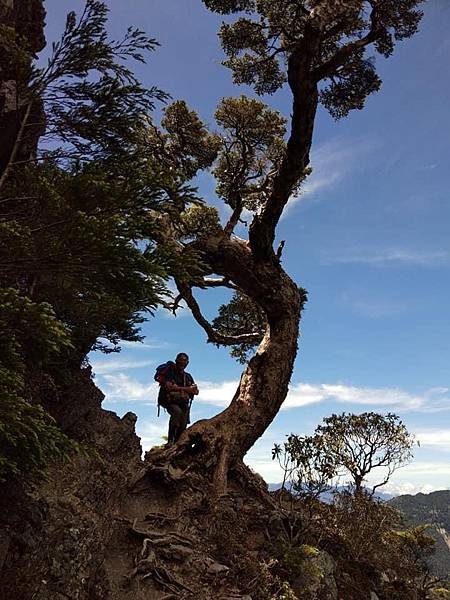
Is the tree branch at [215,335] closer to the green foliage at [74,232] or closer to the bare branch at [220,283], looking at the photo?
the bare branch at [220,283]

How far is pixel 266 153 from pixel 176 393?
9.55m

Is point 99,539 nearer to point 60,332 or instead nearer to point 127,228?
point 60,332

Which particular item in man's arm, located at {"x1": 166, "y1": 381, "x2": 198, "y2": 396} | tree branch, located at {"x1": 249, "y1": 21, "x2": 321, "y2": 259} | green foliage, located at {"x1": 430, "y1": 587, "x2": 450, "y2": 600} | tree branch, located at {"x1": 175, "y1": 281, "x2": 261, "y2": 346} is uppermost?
tree branch, located at {"x1": 249, "y1": 21, "x2": 321, "y2": 259}

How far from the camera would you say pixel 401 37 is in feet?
41.4

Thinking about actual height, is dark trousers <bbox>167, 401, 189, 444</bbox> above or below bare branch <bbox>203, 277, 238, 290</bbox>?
below

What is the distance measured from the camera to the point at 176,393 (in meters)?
12.2

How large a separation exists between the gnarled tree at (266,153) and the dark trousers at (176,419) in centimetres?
54

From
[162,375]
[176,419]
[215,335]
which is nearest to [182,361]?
[162,375]

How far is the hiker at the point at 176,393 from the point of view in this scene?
12266 millimetres

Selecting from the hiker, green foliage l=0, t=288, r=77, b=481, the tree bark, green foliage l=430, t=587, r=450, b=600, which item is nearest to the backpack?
the hiker

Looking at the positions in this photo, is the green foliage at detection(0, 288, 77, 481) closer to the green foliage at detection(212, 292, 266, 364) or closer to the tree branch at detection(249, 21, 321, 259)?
the tree branch at detection(249, 21, 321, 259)

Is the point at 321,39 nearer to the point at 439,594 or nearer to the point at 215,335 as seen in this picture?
the point at 215,335

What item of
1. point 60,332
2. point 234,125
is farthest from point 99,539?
point 234,125

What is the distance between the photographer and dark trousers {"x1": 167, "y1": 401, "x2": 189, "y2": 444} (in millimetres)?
12398
